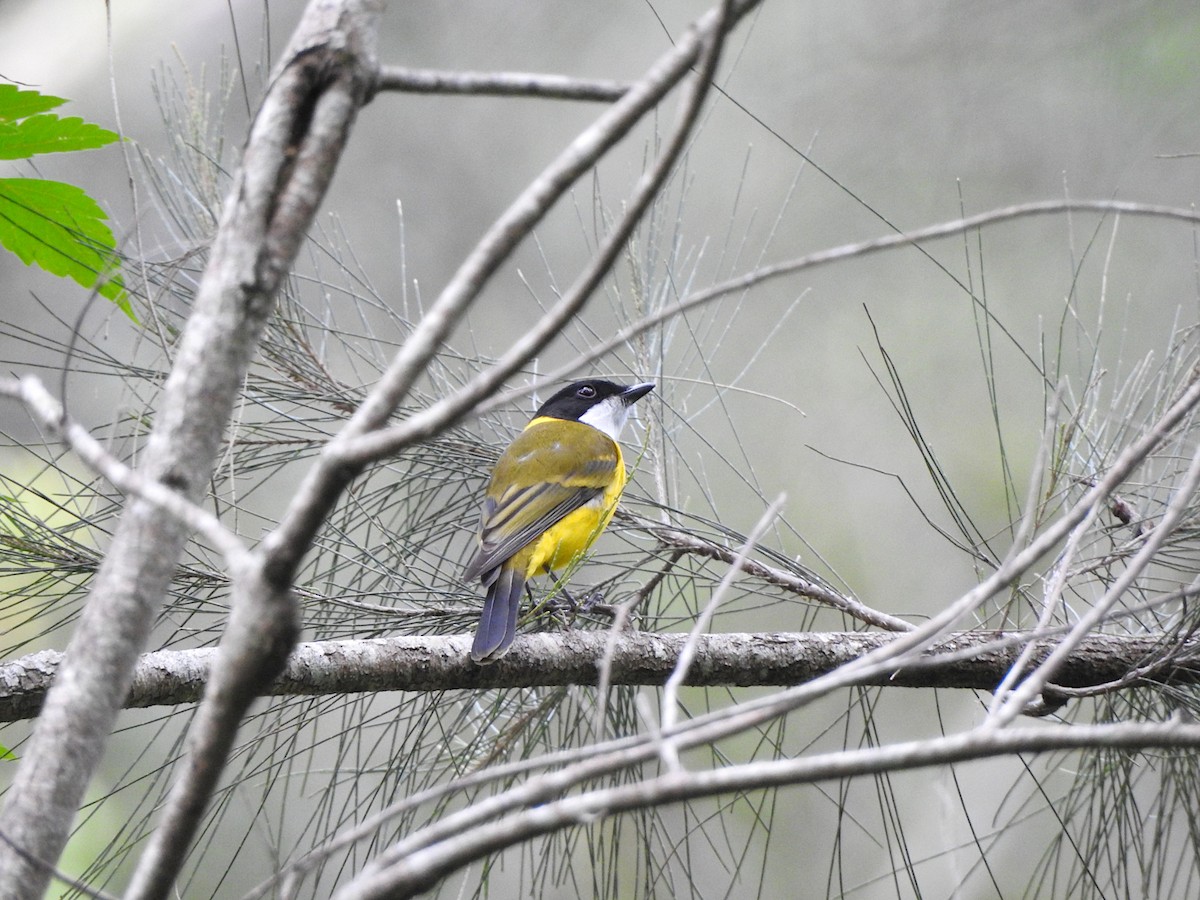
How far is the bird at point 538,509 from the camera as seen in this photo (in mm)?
2174

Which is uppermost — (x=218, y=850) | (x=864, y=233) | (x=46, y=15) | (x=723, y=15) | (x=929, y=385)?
(x=46, y=15)

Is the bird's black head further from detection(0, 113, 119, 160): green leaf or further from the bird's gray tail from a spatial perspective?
detection(0, 113, 119, 160): green leaf

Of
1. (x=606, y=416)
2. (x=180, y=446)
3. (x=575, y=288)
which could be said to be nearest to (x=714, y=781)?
(x=575, y=288)

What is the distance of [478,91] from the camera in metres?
0.87

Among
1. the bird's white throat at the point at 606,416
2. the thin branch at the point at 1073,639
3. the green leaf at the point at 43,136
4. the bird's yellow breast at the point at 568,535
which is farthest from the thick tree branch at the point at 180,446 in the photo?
the bird's white throat at the point at 606,416

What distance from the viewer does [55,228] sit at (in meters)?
1.38

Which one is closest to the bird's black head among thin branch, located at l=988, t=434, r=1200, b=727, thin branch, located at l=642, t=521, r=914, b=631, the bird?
the bird

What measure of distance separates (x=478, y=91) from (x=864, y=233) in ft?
18.2

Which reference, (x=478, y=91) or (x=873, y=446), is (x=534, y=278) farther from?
(x=478, y=91)

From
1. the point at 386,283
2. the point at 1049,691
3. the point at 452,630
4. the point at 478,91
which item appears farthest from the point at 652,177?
the point at 386,283

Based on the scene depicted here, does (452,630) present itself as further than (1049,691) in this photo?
Yes

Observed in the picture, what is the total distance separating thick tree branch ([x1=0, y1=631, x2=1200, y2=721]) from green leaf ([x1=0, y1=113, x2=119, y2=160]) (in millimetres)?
697

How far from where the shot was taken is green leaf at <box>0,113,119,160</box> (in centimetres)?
129

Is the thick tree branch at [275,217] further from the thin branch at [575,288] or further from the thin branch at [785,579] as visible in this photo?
the thin branch at [785,579]
